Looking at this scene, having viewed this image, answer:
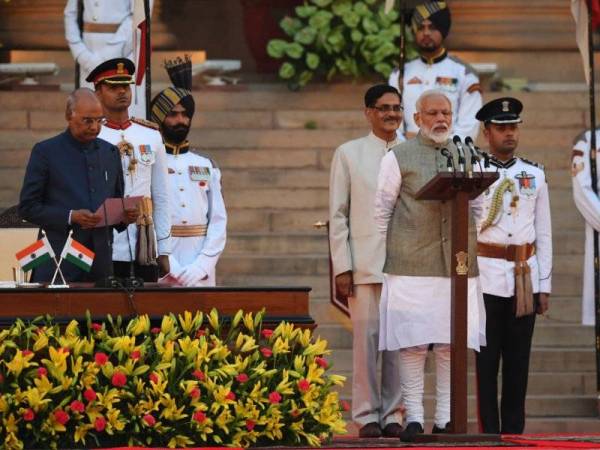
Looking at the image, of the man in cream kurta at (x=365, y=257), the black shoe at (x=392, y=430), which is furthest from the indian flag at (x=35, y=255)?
the black shoe at (x=392, y=430)

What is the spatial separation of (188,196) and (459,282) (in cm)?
261

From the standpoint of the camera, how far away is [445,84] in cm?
1722

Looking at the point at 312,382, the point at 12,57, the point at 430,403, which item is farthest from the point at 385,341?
the point at 12,57

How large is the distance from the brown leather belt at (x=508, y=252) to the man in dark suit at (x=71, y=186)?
8.80 feet

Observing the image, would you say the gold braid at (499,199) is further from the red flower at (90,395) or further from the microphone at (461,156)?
the red flower at (90,395)

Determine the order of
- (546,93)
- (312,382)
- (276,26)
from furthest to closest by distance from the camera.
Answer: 1. (276,26)
2. (546,93)
3. (312,382)

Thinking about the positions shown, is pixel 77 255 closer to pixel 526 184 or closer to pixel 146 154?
pixel 146 154

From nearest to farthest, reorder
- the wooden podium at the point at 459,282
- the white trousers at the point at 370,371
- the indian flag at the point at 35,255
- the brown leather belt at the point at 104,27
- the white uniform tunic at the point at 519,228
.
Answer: the indian flag at the point at 35,255 < the wooden podium at the point at 459,282 < the white trousers at the point at 370,371 < the white uniform tunic at the point at 519,228 < the brown leather belt at the point at 104,27

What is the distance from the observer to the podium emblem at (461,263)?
1235 centimetres

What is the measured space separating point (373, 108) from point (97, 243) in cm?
226

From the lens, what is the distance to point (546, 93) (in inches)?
808

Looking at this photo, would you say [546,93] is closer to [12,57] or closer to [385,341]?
[12,57]

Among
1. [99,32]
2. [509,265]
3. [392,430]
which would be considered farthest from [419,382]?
[99,32]

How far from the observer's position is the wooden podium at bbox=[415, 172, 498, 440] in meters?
12.3
